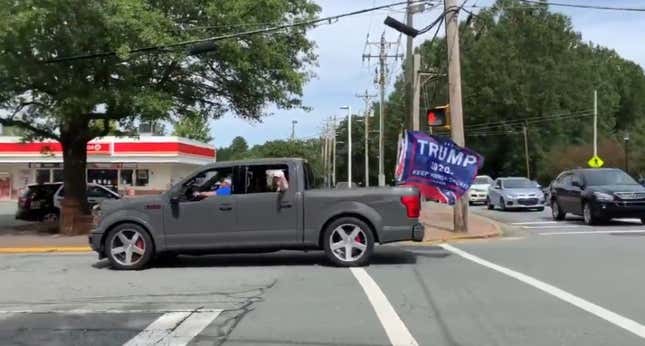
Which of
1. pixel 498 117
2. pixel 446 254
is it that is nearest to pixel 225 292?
pixel 446 254

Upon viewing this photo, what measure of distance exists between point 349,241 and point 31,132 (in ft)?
42.9

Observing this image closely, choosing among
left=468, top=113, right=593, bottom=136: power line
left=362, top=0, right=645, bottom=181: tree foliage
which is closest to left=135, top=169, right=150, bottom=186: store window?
left=362, top=0, right=645, bottom=181: tree foliage

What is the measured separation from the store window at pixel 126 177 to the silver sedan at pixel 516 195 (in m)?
28.3

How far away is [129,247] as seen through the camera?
40.4 feet

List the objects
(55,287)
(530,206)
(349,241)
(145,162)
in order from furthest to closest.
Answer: (145,162), (530,206), (349,241), (55,287)

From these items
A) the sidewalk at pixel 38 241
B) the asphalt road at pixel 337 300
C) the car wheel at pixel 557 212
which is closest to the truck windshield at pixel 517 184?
the car wheel at pixel 557 212

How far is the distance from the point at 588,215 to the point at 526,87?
55863mm

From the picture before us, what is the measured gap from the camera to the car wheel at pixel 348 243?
12086 mm

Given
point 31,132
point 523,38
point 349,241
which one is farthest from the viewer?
point 523,38

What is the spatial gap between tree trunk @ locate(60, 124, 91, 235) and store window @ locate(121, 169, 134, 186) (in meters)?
31.0

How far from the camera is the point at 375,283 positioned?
10.3 m

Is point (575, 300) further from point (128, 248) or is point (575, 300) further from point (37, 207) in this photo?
point (37, 207)

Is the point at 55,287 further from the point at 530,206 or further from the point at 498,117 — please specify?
the point at 498,117

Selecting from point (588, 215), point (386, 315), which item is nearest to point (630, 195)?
point (588, 215)
